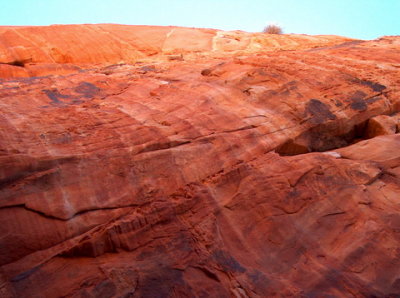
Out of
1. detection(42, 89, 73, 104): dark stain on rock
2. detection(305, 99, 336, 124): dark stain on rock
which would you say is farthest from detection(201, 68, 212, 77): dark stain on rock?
detection(42, 89, 73, 104): dark stain on rock

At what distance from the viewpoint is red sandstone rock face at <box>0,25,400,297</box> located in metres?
3.72

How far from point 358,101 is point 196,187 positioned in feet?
14.9

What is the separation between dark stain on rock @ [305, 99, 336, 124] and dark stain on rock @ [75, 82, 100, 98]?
164 inches

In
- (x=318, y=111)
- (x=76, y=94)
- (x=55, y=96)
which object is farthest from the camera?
(x=318, y=111)

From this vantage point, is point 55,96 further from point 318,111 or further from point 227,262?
point 318,111

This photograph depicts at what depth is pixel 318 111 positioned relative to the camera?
6656mm

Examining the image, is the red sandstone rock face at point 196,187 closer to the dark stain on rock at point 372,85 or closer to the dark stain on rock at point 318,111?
the dark stain on rock at point 318,111

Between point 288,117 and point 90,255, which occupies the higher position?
point 288,117

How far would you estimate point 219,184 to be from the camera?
480 centimetres

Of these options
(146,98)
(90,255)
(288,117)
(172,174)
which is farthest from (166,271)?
(288,117)

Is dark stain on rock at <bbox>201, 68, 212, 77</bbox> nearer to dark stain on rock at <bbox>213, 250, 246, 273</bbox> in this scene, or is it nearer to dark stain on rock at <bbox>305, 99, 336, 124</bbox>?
dark stain on rock at <bbox>305, 99, 336, 124</bbox>

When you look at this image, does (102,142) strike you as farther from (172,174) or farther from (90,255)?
(90,255)

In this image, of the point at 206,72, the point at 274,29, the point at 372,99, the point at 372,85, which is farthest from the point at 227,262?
the point at 274,29

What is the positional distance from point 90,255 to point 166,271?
0.90 meters
